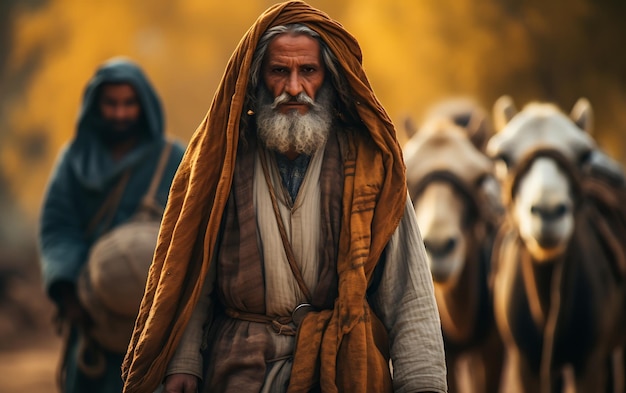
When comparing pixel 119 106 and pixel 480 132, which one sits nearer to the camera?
pixel 119 106

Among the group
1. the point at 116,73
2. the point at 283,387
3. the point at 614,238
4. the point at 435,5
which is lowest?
the point at 283,387

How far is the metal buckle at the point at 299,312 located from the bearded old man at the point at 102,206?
100 inches

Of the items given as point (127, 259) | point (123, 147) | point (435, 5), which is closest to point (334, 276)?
point (127, 259)

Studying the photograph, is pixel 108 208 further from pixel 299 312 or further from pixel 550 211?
pixel 299 312

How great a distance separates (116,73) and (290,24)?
364 cm

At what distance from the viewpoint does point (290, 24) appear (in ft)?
15.3

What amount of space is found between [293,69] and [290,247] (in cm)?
63

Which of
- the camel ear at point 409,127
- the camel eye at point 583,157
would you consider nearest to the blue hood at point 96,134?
the camel ear at point 409,127

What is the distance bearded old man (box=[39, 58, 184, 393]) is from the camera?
7133 mm

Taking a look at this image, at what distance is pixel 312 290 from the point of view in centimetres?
452

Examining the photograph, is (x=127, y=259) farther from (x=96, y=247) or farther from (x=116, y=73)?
(x=116, y=73)

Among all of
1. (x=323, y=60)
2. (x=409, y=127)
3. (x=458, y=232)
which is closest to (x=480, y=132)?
(x=409, y=127)

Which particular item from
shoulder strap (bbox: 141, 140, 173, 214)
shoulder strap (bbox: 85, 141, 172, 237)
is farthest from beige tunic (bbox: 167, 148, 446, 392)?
shoulder strap (bbox: 85, 141, 172, 237)

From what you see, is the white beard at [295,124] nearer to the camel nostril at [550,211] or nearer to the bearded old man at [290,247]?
the bearded old man at [290,247]
